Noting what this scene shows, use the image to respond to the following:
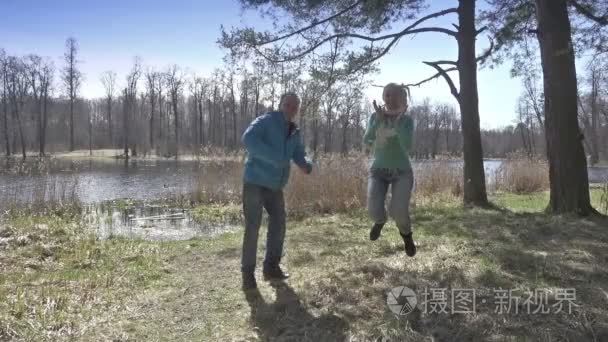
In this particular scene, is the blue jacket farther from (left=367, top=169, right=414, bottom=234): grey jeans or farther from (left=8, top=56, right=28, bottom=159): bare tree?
(left=8, top=56, right=28, bottom=159): bare tree

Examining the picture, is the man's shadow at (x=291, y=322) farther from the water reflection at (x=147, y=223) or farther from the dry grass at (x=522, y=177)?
the dry grass at (x=522, y=177)

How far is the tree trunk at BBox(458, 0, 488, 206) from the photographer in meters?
8.70

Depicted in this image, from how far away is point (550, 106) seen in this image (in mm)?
6746

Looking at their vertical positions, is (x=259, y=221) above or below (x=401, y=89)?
below

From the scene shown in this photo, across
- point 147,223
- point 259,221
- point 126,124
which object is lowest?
point 147,223

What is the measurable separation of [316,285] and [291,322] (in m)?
0.72

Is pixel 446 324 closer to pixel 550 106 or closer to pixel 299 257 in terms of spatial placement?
pixel 299 257

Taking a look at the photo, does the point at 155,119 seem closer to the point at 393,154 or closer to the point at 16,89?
the point at 16,89

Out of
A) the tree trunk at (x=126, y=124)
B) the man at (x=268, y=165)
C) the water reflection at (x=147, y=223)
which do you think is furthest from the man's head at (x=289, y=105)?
the tree trunk at (x=126, y=124)

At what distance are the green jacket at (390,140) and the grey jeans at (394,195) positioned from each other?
0.07 m

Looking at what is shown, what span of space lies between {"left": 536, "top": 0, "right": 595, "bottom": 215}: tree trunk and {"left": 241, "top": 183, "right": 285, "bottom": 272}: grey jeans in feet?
15.3

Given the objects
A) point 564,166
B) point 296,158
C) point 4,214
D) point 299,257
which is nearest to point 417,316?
point 296,158

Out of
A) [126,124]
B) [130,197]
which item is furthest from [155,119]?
[130,197]

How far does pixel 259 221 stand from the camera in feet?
13.6
